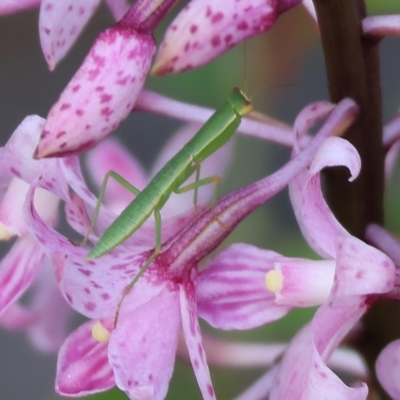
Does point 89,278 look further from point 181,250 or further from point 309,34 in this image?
point 309,34

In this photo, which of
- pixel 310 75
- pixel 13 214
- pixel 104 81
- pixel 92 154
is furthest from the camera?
pixel 310 75

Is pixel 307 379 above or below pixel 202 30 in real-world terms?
below

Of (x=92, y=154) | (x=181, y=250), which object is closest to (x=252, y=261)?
(x=181, y=250)

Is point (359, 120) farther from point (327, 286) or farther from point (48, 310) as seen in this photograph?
point (48, 310)

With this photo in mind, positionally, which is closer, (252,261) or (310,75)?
(252,261)

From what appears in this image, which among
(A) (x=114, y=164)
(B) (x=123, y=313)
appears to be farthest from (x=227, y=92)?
(B) (x=123, y=313)

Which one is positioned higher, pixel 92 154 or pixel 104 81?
pixel 104 81
